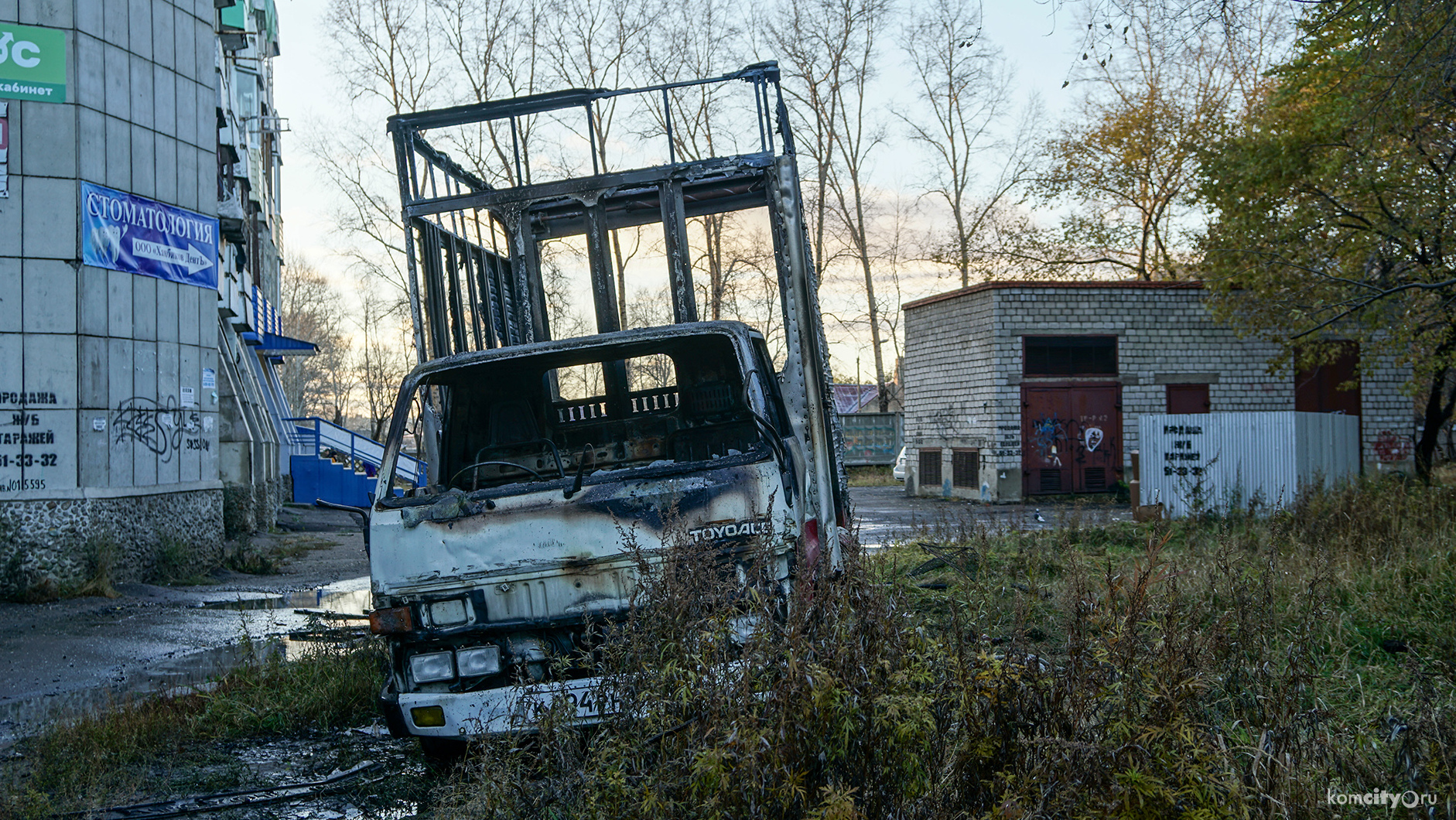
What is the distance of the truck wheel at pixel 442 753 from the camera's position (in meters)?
4.77

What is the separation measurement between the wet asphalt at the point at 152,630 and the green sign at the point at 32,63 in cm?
569

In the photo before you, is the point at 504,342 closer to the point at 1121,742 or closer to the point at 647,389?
the point at 647,389

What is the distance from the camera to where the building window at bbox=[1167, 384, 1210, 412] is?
79.0 ft

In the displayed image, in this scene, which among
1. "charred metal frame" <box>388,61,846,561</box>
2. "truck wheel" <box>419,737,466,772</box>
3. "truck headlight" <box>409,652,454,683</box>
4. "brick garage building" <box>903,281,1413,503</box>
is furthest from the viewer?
"brick garage building" <box>903,281,1413,503</box>

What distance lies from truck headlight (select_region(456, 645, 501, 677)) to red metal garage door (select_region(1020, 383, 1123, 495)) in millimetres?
20431

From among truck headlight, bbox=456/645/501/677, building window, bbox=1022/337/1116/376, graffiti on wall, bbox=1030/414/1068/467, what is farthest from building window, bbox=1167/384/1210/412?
truck headlight, bbox=456/645/501/677

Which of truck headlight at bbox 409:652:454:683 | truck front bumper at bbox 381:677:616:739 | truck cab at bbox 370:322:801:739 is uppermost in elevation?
truck cab at bbox 370:322:801:739

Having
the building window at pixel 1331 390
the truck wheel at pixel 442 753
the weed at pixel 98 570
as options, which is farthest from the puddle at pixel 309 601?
the building window at pixel 1331 390

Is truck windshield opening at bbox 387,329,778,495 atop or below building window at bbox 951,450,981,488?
atop

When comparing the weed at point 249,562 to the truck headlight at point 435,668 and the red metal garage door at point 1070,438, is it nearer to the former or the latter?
the truck headlight at point 435,668

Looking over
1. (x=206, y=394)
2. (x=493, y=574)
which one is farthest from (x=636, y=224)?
(x=206, y=394)

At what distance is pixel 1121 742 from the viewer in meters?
2.94

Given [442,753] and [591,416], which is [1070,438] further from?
[442,753]

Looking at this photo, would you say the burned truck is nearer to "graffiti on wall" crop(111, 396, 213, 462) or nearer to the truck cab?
the truck cab
